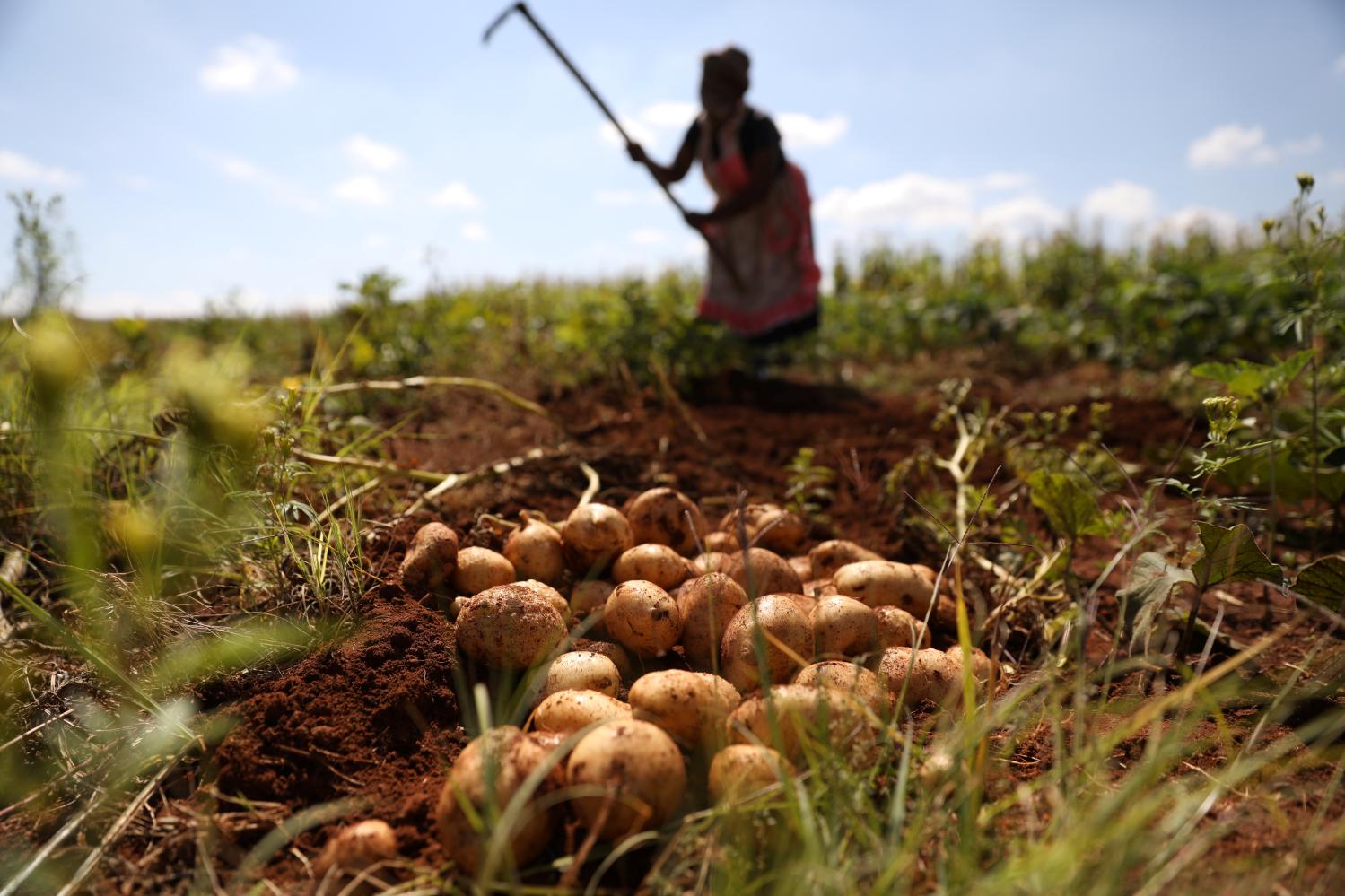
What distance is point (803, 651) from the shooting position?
5.93 feet

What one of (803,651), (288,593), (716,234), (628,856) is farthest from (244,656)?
(716,234)

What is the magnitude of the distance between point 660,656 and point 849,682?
54 cm

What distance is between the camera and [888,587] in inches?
→ 83.6

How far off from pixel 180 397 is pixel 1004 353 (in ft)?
22.8

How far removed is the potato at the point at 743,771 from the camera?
1.32 m

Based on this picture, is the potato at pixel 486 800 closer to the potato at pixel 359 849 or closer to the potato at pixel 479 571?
the potato at pixel 359 849

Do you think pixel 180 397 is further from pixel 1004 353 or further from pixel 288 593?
pixel 1004 353

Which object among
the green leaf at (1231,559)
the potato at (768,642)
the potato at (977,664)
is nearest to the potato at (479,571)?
the potato at (768,642)

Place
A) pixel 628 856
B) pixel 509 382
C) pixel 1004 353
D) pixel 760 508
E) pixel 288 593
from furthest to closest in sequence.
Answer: pixel 1004 353 → pixel 509 382 → pixel 760 508 → pixel 288 593 → pixel 628 856

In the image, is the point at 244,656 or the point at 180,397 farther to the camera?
the point at 180,397

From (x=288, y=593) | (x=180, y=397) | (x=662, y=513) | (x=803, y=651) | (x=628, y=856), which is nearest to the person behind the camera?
(x=628, y=856)

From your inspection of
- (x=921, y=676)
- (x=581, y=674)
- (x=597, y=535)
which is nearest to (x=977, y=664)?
(x=921, y=676)

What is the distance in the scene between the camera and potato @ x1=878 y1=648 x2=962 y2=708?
1746 millimetres

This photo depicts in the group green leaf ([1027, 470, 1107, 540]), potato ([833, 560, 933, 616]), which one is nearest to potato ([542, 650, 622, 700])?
potato ([833, 560, 933, 616])
